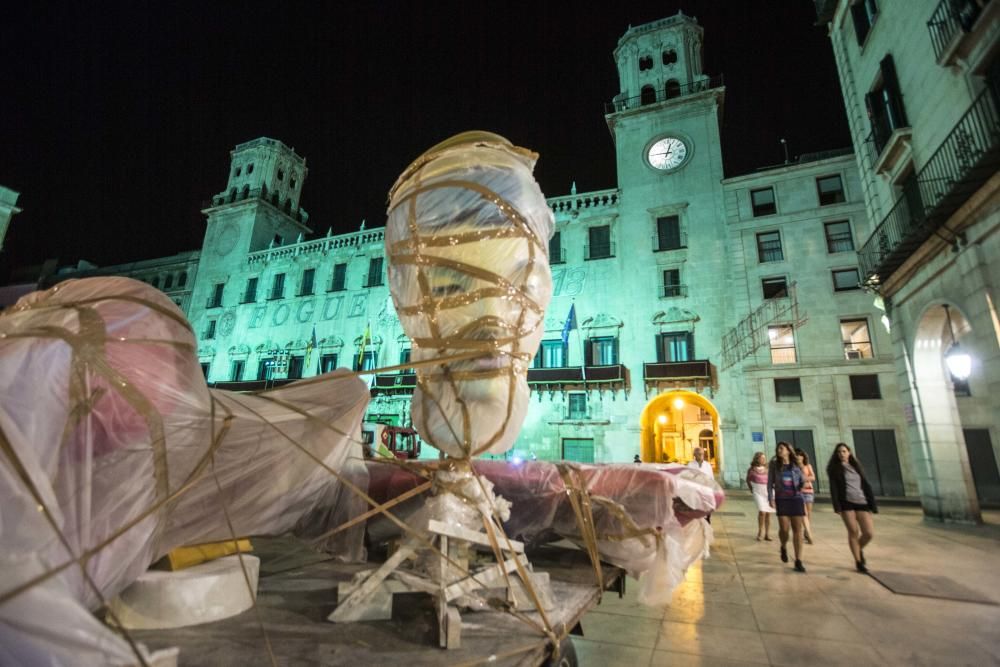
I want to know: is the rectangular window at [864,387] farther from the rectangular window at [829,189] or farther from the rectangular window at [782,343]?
the rectangular window at [829,189]

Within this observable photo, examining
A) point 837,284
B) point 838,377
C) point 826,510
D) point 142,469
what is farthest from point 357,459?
point 837,284

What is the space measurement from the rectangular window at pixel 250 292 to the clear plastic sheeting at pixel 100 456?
32.5 metres

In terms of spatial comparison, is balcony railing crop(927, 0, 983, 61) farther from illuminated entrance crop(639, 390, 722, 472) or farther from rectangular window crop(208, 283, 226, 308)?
rectangular window crop(208, 283, 226, 308)

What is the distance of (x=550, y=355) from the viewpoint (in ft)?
73.2

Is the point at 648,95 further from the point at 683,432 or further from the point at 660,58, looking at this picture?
the point at 683,432

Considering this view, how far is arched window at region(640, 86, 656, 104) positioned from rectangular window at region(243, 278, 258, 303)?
95.3 ft

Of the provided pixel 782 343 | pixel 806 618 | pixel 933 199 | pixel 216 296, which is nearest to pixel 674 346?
pixel 782 343

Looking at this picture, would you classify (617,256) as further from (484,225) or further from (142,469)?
(142,469)

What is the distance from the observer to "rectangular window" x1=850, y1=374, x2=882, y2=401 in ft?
57.7

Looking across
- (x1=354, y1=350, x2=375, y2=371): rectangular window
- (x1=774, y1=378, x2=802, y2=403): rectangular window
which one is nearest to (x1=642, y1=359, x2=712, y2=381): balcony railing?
(x1=774, y1=378, x2=802, y2=403): rectangular window

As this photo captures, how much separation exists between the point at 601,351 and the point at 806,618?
17.1 metres

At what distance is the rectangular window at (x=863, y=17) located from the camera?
13148 millimetres

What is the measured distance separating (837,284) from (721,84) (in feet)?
40.6

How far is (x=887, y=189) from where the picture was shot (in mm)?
12750
